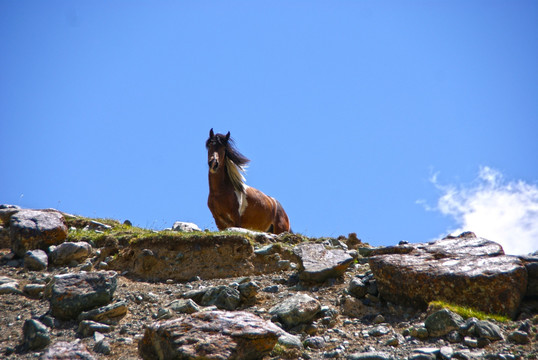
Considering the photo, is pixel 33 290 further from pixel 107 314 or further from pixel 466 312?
pixel 466 312

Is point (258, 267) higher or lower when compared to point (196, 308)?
higher

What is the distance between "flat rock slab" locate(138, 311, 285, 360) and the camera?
4742 millimetres

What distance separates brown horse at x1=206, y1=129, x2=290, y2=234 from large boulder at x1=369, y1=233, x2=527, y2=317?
6886 mm

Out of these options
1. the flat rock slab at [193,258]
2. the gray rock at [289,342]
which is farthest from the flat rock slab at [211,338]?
the flat rock slab at [193,258]

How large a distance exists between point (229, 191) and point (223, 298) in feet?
23.0

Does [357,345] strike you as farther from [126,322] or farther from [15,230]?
[15,230]

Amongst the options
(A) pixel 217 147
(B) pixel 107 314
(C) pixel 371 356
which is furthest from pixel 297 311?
(A) pixel 217 147

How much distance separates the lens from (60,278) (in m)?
6.78

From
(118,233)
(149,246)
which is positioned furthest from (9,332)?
(118,233)

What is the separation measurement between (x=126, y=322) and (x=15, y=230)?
4.68 m

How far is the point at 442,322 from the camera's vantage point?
5.66 metres

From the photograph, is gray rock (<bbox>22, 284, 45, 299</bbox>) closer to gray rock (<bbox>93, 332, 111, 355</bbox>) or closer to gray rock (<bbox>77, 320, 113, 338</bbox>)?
gray rock (<bbox>77, 320, 113, 338</bbox>)

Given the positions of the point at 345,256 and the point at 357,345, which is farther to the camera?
the point at 345,256

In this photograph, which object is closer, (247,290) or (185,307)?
(185,307)
